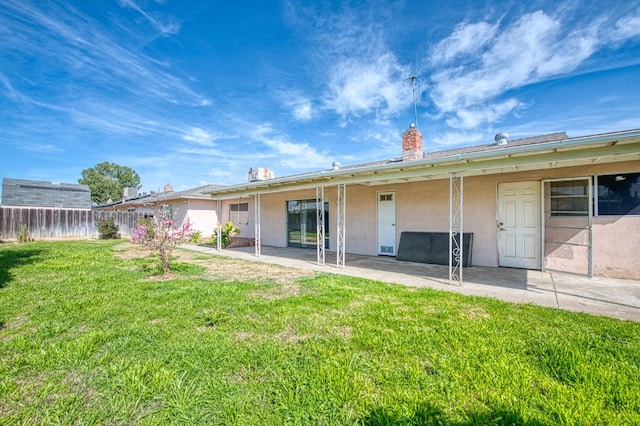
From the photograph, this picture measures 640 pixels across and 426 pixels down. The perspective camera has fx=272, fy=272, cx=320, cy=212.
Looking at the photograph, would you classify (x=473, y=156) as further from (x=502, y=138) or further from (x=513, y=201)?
(x=513, y=201)

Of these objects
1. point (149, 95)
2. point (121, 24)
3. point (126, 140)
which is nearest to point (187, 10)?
point (121, 24)

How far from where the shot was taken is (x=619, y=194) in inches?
231

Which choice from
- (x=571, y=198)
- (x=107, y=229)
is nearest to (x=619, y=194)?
(x=571, y=198)

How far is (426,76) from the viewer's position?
11.4 m

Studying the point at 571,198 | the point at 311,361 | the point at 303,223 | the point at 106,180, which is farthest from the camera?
the point at 106,180

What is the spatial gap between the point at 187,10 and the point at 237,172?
16078 millimetres

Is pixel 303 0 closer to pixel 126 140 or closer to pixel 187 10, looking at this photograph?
pixel 187 10

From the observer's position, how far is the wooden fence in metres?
14.2

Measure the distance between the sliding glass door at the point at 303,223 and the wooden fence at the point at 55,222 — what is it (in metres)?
11.4

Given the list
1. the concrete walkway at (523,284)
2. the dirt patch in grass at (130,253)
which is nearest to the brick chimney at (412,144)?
the concrete walkway at (523,284)

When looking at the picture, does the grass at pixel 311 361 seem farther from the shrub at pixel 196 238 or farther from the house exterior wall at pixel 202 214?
the house exterior wall at pixel 202 214

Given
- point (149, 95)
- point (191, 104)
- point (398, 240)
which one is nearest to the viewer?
point (398, 240)

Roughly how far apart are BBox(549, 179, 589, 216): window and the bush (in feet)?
67.6

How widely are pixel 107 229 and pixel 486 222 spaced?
19.3 m
